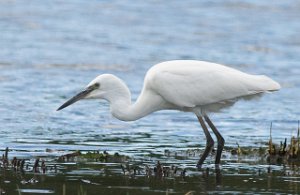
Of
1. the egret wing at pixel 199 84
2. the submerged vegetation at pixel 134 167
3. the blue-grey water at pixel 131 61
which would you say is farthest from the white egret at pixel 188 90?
the blue-grey water at pixel 131 61

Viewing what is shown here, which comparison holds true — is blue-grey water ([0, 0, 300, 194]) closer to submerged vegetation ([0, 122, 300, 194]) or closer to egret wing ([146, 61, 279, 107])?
submerged vegetation ([0, 122, 300, 194])

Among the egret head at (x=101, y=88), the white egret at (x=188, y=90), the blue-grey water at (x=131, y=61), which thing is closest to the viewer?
the egret head at (x=101, y=88)

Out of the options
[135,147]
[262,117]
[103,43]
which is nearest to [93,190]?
[135,147]

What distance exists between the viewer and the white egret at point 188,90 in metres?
11.1

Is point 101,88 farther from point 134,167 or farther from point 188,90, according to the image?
point 134,167

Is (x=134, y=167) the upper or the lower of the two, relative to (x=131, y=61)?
lower

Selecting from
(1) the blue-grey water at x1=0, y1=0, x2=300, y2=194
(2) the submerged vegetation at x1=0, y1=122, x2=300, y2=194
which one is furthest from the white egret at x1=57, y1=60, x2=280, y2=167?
(1) the blue-grey water at x1=0, y1=0, x2=300, y2=194

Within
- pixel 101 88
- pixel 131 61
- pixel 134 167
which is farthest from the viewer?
pixel 131 61

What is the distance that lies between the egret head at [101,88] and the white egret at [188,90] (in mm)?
55

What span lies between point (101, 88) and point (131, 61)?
8704 mm

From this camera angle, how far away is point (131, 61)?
19.6m

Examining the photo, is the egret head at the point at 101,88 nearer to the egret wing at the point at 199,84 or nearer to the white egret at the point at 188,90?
the white egret at the point at 188,90

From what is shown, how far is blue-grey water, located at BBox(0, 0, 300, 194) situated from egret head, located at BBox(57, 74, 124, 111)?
2.62 ft

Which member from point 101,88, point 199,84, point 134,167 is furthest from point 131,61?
point 134,167
